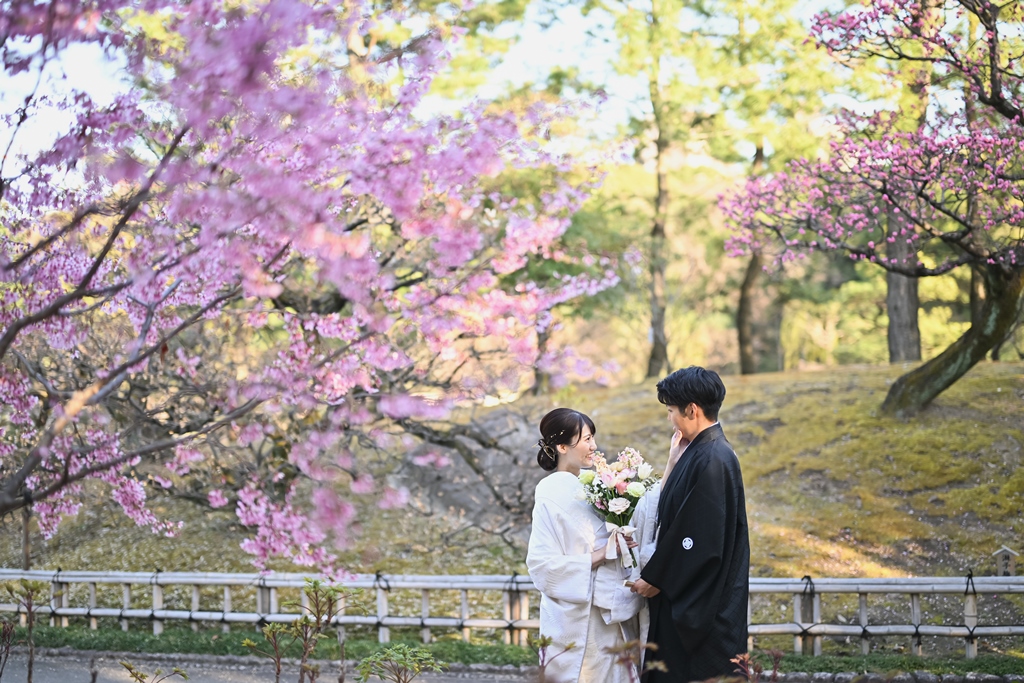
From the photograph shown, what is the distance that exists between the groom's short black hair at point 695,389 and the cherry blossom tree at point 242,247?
1114mm

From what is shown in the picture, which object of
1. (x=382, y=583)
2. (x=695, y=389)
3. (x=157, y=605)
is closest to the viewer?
(x=695, y=389)

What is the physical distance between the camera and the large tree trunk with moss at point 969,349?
8.41m

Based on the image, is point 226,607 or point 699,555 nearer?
point 699,555

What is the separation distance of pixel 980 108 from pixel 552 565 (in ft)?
19.4

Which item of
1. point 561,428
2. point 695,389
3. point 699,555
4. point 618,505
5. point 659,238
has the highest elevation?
point 659,238

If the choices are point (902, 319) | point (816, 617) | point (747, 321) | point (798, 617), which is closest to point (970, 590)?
point (816, 617)

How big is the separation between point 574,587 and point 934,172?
208 inches

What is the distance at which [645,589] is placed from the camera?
3.50 m

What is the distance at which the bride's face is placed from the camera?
377cm

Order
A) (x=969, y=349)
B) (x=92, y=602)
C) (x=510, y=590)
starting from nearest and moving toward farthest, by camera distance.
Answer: (x=510, y=590), (x=92, y=602), (x=969, y=349)

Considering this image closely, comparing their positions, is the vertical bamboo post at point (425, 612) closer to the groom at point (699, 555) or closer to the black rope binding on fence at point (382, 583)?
the black rope binding on fence at point (382, 583)

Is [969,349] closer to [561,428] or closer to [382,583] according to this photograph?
[382,583]

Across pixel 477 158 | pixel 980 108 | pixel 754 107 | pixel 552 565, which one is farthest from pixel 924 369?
pixel 552 565

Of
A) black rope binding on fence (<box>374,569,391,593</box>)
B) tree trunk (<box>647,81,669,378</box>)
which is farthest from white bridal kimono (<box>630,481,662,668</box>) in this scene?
tree trunk (<box>647,81,669,378</box>)
